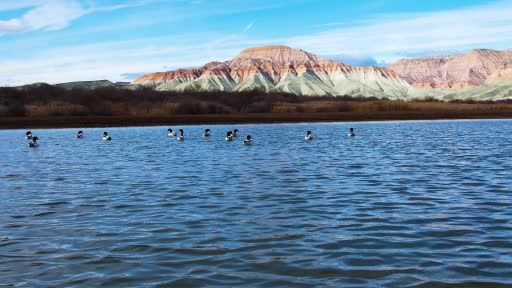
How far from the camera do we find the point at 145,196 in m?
16.3

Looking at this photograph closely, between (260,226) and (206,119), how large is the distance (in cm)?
6524

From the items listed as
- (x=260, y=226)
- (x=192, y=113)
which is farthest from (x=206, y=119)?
(x=260, y=226)

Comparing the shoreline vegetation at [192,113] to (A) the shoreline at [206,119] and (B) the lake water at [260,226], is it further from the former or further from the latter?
(B) the lake water at [260,226]

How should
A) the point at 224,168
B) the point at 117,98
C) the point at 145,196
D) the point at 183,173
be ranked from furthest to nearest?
the point at 117,98 → the point at 224,168 → the point at 183,173 → the point at 145,196

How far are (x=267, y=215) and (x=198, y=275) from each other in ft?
15.7

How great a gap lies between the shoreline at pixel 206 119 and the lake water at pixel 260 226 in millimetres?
48553

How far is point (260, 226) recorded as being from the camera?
1183cm

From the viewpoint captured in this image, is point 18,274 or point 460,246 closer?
point 18,274

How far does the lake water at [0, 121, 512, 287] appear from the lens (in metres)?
8.48

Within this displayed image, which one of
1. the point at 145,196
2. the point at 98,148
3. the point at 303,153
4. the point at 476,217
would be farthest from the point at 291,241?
the point at 98,148

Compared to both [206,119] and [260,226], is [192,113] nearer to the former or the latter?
[206,119]

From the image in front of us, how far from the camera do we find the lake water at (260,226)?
848 cm

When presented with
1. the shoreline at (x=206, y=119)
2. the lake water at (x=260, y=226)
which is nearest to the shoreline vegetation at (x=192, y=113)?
the shoreline at (x=206, y=119)

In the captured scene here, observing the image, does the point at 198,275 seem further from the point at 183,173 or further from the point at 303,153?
the point at 303,153
